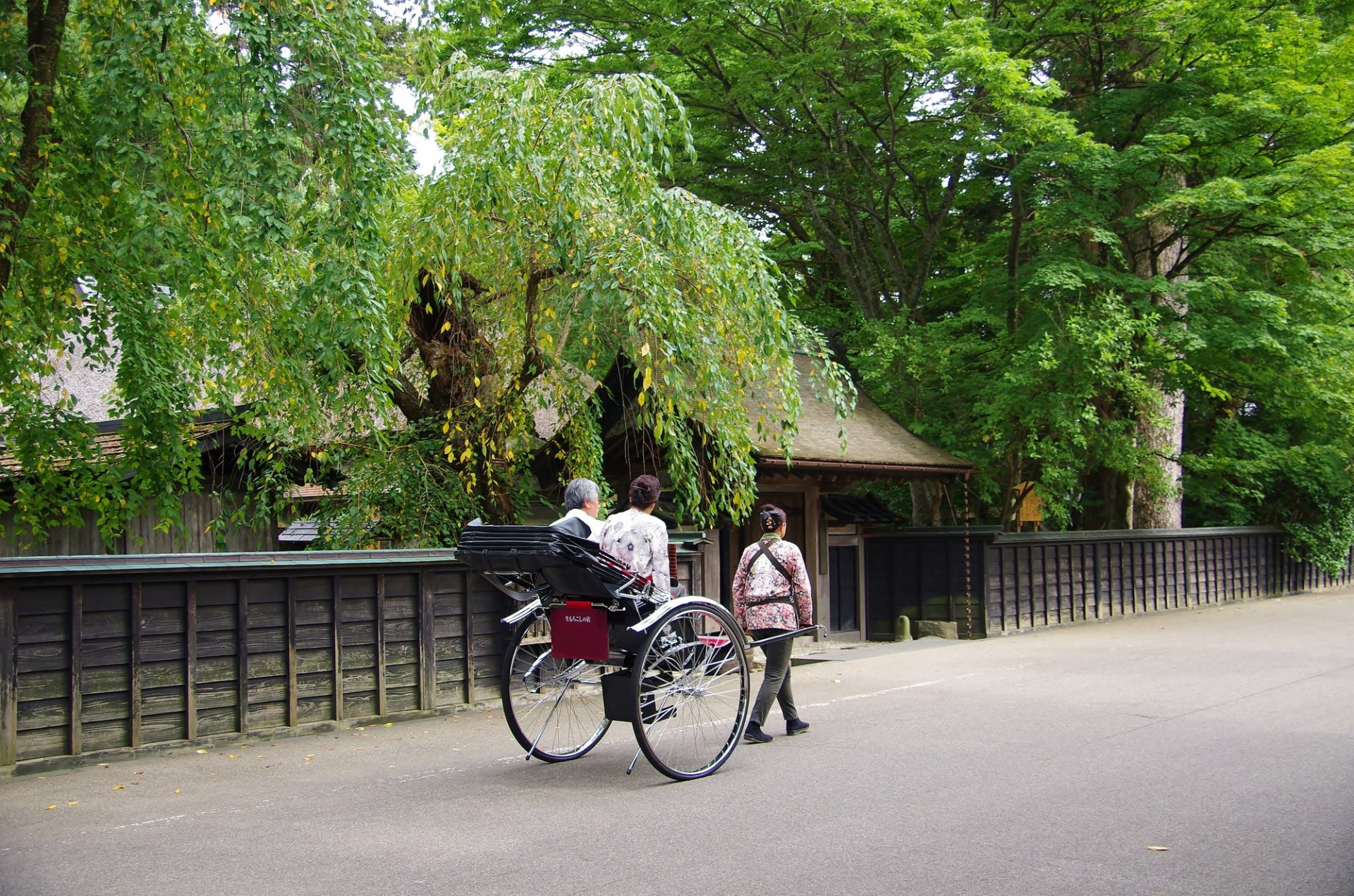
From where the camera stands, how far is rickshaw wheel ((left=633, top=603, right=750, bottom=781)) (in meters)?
6.89

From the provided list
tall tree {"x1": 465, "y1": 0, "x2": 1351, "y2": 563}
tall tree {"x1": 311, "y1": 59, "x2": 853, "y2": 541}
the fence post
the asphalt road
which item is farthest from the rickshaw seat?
tall tree {"x1": 465, "y1": 0, "x2": 1351, "y2": 563}

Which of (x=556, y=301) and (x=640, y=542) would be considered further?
(x=556, y=301)

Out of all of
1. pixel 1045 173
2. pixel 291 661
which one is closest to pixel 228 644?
pixel 291 661

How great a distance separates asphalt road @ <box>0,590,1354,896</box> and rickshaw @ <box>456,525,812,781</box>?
327 millimetres

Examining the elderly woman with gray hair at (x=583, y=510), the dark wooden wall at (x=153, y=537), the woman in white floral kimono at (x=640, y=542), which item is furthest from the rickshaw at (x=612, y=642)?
the dark wooden wall at (x=153, y=537)

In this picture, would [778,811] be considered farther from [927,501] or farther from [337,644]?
[927,501]

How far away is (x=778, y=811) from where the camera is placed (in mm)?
6215

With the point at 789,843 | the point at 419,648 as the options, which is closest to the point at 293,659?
the point at 419,648

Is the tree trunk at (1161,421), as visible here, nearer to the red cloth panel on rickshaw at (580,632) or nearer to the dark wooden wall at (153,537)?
the red cloth panel on rickshaw at (580,632)

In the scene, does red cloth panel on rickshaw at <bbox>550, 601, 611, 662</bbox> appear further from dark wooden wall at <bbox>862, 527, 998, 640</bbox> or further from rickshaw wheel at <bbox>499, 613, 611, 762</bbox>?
dark wooden wall at <bbox>862, 527, 998, 640</bbox>

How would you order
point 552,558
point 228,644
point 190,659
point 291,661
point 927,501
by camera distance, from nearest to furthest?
point 552,558 → point 190,659 → point 228,644 → point 291,661 → point 927,501

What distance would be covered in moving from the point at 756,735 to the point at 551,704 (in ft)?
5.08

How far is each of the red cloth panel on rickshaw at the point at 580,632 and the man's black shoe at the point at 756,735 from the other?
5.99ft

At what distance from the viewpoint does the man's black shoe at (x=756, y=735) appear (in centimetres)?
827
